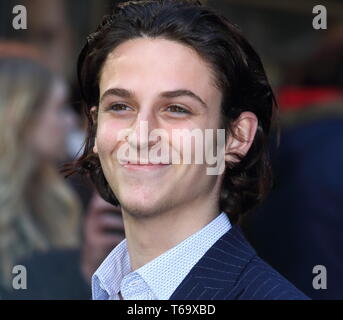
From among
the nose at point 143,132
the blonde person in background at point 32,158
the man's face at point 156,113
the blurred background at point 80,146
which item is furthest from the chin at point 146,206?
the blonde person in background at point 32,158

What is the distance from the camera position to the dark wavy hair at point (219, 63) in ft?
5.87

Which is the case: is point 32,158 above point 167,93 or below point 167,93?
below

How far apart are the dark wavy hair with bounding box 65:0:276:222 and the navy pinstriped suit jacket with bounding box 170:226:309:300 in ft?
0.59

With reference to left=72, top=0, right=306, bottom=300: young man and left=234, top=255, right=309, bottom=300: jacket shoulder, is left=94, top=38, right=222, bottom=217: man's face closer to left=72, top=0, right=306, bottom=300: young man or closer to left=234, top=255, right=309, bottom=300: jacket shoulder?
left=72, top=0, right=306, bottom=300: young man

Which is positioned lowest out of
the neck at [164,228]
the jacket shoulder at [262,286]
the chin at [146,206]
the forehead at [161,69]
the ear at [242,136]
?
the jacket shoulder at [262,286]

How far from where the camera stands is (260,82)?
192cm

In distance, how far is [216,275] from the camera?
68.2 inches

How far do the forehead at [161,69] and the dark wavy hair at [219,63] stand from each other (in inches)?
0.8

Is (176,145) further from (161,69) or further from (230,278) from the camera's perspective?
(230,278)

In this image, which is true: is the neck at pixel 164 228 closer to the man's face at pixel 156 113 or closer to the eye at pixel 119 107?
the man's face at pixel 156 113

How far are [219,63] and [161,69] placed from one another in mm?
149

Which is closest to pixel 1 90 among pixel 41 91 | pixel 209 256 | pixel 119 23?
pixel 41 91

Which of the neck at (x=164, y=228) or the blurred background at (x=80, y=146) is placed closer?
the neck at (x=164, y=228)

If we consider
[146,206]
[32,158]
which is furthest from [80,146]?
[146,206]
